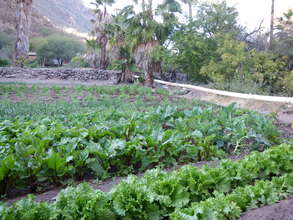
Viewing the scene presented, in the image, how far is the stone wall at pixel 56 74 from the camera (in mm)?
17300

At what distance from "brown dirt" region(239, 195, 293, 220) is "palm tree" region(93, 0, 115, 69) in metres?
19.5

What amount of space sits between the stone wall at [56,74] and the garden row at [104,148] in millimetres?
13759

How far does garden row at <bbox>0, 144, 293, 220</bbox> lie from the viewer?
1841 mm

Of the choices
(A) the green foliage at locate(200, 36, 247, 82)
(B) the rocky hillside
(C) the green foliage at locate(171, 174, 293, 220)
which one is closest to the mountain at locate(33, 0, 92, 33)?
(B) the rocky hillside

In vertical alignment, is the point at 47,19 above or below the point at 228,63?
above

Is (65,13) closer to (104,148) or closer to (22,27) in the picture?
(22,27)

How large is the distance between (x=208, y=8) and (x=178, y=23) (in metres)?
1.78

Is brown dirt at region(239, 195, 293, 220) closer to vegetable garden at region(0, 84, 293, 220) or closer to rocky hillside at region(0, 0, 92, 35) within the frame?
vegetable garden at region(0, 84, 293, 220)

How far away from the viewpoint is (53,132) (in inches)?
140

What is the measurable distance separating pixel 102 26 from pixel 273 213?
20637 mm

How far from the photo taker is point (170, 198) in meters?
2.15

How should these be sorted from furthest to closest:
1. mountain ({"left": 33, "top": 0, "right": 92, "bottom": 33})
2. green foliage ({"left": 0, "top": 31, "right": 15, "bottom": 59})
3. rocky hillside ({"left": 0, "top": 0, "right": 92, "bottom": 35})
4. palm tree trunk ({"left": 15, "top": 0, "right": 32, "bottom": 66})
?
mountain ({"left": 33, "top": 0, "right": 92, "bottom": 33})
rocky hillside ({"left": 0, "top": 0, "right": 92, "bottom": 35})
green foliage ({"left": 0, "top": 31, "right": 15, "bottom": 59})
palm tree trunk ({"left": 15, "top": 0, "right": 32, "bottom": 66})

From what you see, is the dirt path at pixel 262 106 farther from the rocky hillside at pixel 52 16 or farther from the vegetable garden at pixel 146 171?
the rocky hillside at pixel 52 16

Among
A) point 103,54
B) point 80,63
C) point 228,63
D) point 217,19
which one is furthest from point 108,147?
point 80,63
